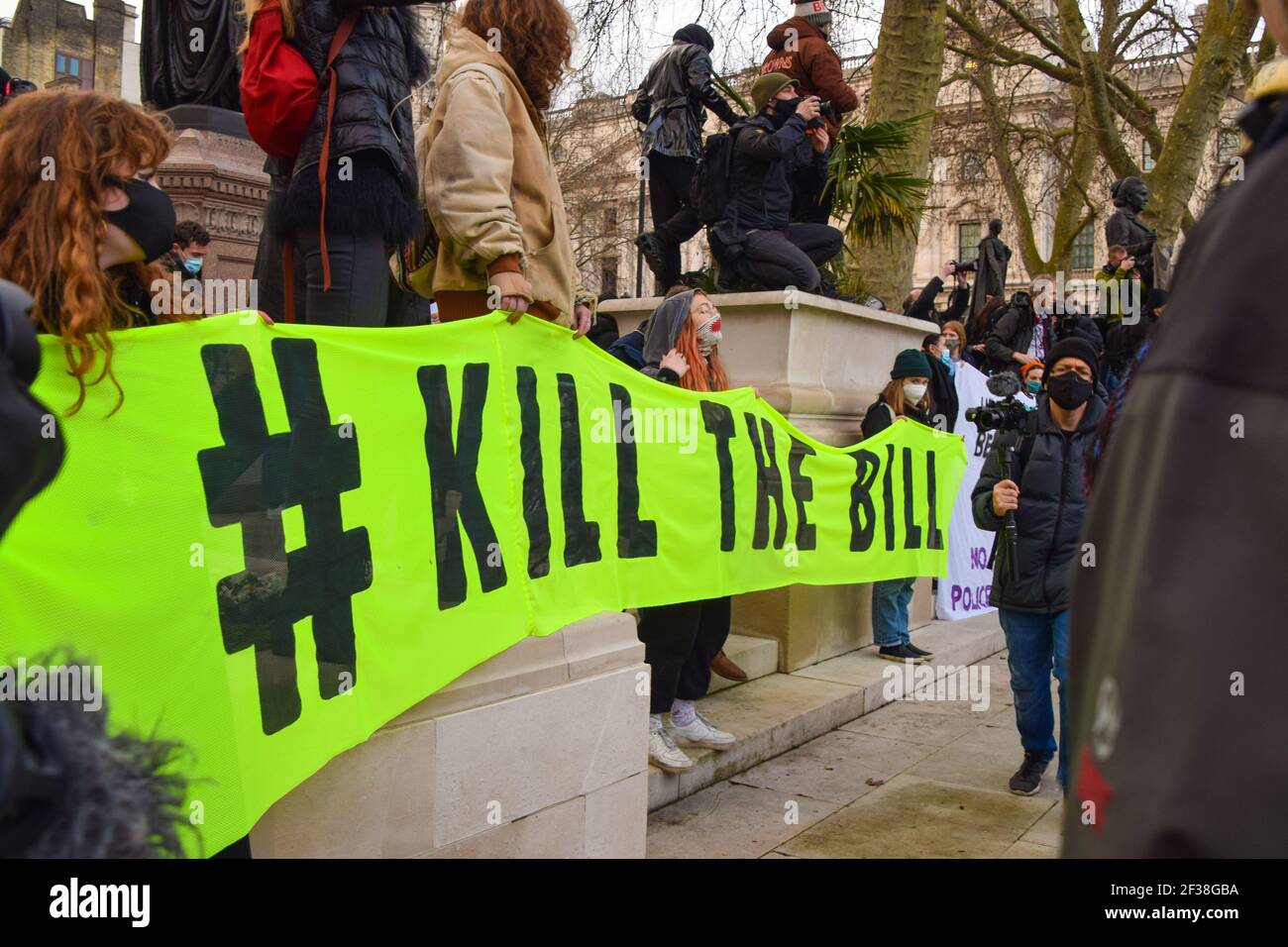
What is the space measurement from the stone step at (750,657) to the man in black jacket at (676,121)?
10.5 feet

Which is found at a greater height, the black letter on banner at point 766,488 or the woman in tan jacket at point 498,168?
the woman in tan jacket at point 498,168

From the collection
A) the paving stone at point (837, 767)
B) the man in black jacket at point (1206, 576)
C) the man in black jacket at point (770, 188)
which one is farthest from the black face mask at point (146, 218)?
the man in black jacket at point (770, 188)

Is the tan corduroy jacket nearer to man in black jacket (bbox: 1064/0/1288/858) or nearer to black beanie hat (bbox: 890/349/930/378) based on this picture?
man in black jacket (bbox: 1064/0/1288/858)

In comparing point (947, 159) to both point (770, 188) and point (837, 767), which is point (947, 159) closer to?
point (770, 188)

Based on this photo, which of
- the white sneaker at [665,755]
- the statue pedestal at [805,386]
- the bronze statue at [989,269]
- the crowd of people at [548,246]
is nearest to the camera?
the crowd of people at [548,246]

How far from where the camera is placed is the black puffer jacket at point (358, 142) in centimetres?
395

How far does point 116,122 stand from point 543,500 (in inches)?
71.7

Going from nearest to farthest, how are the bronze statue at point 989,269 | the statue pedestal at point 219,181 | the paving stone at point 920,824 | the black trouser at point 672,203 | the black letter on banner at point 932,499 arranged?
1. the paving stone at point 920,824
2. the black letter on banner at point 932,499
3. the statue pedestal at point 219,181
4. the black trouser at point 672,203
5. the bronze statue at point 989,269

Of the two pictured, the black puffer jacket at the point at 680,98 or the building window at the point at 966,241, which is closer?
the black puffer jacket at the point at 680,98

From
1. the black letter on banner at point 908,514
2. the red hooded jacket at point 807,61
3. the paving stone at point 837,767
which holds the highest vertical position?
the red hooded jacket at point 807,61

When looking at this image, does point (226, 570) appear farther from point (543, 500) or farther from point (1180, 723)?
point (1180, 723)

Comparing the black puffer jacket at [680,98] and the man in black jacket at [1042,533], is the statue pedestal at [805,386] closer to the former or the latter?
the black puffer jacket at [680,98]

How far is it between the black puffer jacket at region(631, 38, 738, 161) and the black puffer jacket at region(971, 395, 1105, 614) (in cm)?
355
